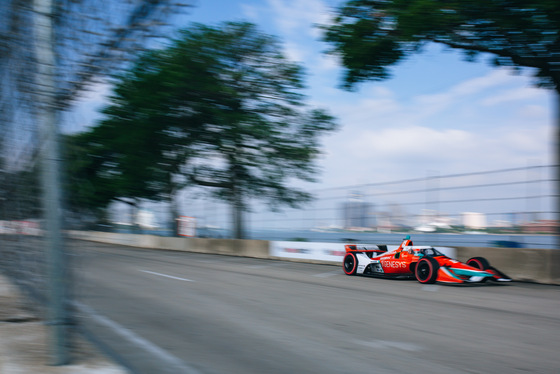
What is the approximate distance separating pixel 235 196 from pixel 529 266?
19.7 meters

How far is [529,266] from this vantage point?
11.7 m

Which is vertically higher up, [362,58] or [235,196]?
[362,58]

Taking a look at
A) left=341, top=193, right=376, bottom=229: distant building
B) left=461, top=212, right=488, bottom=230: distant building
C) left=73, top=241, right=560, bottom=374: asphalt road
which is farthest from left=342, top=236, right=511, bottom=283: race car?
left=341, top=193, right=376, bottom=229: distant building

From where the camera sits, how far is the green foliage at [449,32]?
12906 millimetres

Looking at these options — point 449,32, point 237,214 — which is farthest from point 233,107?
point 449,32

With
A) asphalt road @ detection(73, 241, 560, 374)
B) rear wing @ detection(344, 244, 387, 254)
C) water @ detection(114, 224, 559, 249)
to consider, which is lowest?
asphalt road @ detection(73, 241, 560, 374)

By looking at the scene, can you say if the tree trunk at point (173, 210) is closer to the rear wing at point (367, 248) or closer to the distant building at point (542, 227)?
the rear wing at point (367, 248)

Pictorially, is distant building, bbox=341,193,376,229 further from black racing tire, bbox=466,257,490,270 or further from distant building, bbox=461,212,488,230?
black racing tire, bbox=466,257,490,270

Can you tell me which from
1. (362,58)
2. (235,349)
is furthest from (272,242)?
(235,349)

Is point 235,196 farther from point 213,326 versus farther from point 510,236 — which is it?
point 213,326

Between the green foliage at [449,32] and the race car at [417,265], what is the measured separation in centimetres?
548

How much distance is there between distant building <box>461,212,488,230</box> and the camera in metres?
13.5

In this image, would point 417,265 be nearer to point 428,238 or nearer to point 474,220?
point 474,220

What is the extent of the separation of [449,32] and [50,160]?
1329 cm
